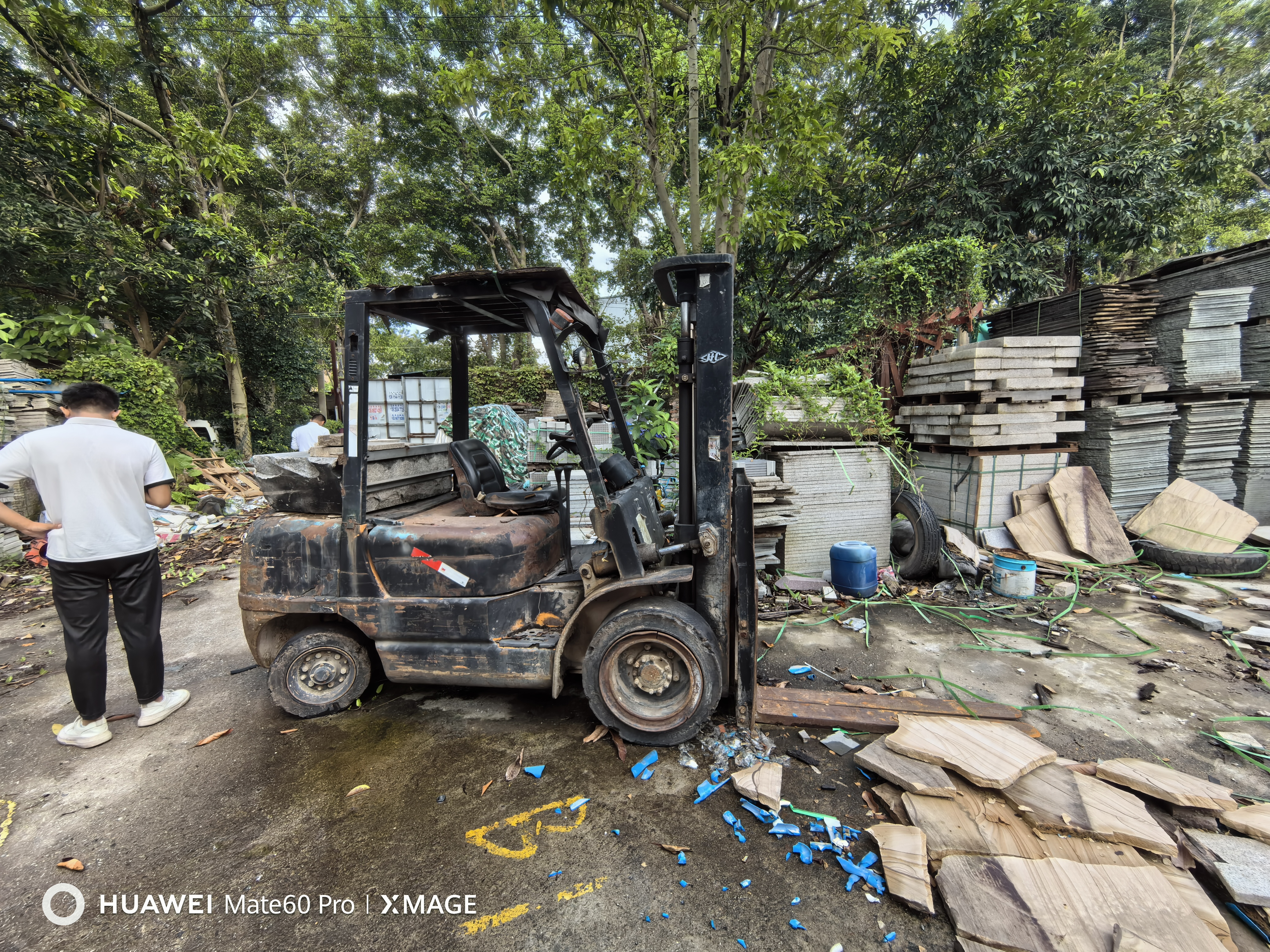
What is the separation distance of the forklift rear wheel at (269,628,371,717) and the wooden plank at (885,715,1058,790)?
3.36 metres

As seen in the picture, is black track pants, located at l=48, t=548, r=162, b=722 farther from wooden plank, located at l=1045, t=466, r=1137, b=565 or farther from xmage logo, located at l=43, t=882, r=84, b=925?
wooden plank, located at l=1045, t=466, r=1137, b=565

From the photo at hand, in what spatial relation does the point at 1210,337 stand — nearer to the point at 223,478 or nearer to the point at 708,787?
the point at 708,787

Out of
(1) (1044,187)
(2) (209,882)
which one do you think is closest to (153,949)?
(2) (209,882)

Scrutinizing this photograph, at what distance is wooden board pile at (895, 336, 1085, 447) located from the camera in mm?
6223

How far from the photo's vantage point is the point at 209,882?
2.29 m

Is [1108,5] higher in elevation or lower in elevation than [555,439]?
higher

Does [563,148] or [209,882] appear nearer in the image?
[209,882]

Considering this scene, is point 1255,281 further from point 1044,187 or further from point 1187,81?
point 1187,81

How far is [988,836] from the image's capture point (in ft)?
7.54

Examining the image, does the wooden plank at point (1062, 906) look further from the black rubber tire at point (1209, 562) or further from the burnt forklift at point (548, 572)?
the black rubber tire at point (1209, 562)

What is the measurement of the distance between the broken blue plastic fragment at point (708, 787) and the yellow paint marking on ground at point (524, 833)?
595mm

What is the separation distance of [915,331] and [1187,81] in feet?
37.7

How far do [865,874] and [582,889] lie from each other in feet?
4.02

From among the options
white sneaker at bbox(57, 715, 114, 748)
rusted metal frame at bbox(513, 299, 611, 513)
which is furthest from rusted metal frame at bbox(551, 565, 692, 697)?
white sneaker at bbox(57, 715, 114, 748)
